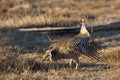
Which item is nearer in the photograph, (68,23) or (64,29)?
(64,29)

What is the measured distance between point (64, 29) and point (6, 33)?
177 cm

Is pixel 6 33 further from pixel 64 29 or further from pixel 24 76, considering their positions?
pixel 24 76

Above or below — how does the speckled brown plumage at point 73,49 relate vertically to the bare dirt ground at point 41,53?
above

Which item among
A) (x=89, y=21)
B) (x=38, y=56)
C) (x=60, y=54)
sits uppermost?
(x=60, y=54)

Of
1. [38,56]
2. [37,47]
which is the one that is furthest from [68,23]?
[38,56]

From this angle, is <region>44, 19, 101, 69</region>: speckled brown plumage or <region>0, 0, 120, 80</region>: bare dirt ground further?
<region>0, 0, 120, 80</region>: bare dirt ground

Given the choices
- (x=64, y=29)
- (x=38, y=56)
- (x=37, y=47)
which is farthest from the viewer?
A: (x=64, y=29)

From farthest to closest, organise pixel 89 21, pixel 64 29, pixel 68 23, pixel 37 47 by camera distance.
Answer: pixel 89 21 → pixel 68 23 → pixel 64 29 → pixel 37 47

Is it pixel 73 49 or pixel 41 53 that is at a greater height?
pixel 73 49

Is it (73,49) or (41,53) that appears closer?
(73,49)

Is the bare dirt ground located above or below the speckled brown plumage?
below

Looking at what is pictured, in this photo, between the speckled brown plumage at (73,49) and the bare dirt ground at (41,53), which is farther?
the bare dirt ground at (41,53)

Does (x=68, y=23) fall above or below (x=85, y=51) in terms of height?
below

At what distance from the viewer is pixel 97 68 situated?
9.80 metres
